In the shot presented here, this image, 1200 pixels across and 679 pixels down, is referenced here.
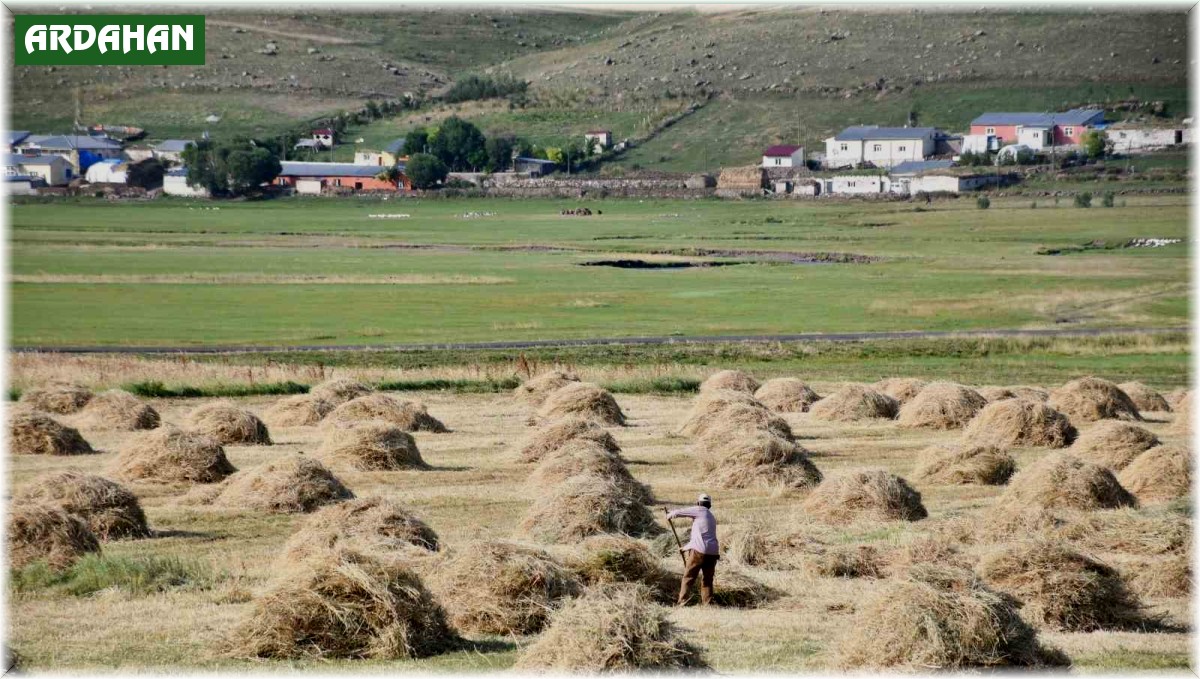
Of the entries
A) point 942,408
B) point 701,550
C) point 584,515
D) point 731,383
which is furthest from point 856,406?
point 701,550

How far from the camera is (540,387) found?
51250 millimetres

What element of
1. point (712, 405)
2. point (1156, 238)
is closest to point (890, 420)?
point (712, 405)

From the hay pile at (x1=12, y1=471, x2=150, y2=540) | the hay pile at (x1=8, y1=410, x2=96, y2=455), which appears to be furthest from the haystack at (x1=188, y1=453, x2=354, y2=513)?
the hay pile at (x1=8, y1=410, x2=96, y2=455)

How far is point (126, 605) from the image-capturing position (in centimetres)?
2300

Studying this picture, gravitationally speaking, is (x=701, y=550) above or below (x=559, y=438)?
above

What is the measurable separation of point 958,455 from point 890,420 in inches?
422

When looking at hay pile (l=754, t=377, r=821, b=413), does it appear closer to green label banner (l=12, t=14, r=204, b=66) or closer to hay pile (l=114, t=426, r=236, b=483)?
hay pile (l=114, t=426, r=236, b=483)

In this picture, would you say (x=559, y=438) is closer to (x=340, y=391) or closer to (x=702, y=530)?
(x=340, y=391)

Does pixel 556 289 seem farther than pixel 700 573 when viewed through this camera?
Yes

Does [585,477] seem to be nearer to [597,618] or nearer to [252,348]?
[597,618]

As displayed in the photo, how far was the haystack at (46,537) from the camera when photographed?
977 inches

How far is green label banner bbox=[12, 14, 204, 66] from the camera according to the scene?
31125 mm

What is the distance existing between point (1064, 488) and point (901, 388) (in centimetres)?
2019

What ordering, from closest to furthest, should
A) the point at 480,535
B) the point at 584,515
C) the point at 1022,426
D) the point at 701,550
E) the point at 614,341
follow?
1. the point at 701,550
2. the point at 584,515
3. the point at 480,535
4. the point at 1022,426
5. the point at 614,341
